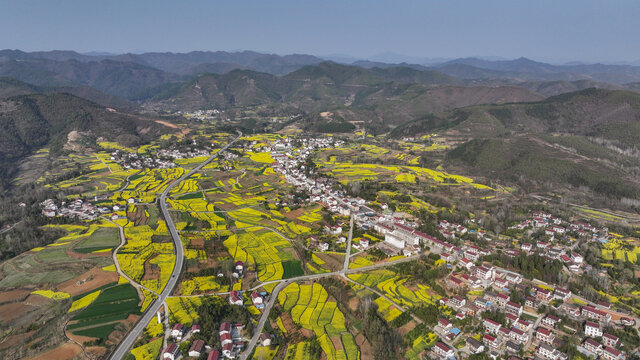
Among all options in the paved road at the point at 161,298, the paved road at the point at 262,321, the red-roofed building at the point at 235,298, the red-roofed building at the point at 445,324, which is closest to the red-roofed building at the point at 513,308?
the red-roofed building at the point at 445,324

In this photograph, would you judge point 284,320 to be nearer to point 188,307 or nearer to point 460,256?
point 188,307

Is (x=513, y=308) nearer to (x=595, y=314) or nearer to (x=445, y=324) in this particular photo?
(x=595, y=314)

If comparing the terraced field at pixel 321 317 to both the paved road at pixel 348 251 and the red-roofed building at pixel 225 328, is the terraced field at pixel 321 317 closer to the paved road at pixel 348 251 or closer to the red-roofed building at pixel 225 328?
the paved road at pixel 348 251

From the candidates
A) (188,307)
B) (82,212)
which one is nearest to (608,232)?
(188,307)

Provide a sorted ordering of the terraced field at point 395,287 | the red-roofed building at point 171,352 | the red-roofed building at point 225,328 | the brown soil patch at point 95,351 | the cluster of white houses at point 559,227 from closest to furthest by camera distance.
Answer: the red-roofed building at point 171,352, the brown soil patch at point 95,351, the red-roofed building at point 225,328, the terraced field at point 395,287, the cluster of white houses at point 559,227

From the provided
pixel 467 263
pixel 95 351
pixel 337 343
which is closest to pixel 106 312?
pixel 95 351

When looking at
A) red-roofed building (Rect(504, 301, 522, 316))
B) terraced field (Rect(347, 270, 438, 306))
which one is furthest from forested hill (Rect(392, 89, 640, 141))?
red-roofed building (Rect(504, 301, 522, 316))
